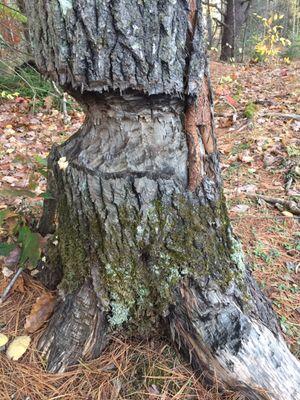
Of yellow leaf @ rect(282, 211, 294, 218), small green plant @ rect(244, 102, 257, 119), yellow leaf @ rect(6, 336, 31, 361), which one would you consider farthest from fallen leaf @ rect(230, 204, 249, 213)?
small green plant @ rect(244, 102, 257, 119)

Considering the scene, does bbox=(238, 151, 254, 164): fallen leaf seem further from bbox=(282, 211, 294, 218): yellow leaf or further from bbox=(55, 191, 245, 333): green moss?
bbox=(55, 191, 245, 333): green moss

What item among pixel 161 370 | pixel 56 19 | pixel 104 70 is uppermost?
pixel 56 19

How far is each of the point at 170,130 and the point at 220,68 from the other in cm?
767

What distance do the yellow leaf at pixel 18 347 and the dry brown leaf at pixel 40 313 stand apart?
5cm

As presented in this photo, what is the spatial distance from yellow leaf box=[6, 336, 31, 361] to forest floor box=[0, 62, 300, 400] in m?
0.03

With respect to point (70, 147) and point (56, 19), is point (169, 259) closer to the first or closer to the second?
point (70, 147)

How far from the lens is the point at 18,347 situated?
162cm

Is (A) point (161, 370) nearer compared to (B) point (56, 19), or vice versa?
(B) point (56, 19)

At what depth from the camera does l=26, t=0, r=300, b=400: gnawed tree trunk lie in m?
1.25

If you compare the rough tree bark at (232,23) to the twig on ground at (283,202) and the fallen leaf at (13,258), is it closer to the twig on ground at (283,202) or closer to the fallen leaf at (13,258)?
the twig on ground at (283,202)

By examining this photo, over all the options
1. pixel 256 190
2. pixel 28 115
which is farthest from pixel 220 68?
pixel 256 190

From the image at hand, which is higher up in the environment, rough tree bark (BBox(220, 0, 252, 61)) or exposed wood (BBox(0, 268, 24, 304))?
rough tree bark (BBox(220, 0, 252, 61))

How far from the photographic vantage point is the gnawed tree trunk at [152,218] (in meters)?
1.25

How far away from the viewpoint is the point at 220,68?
834 cm
